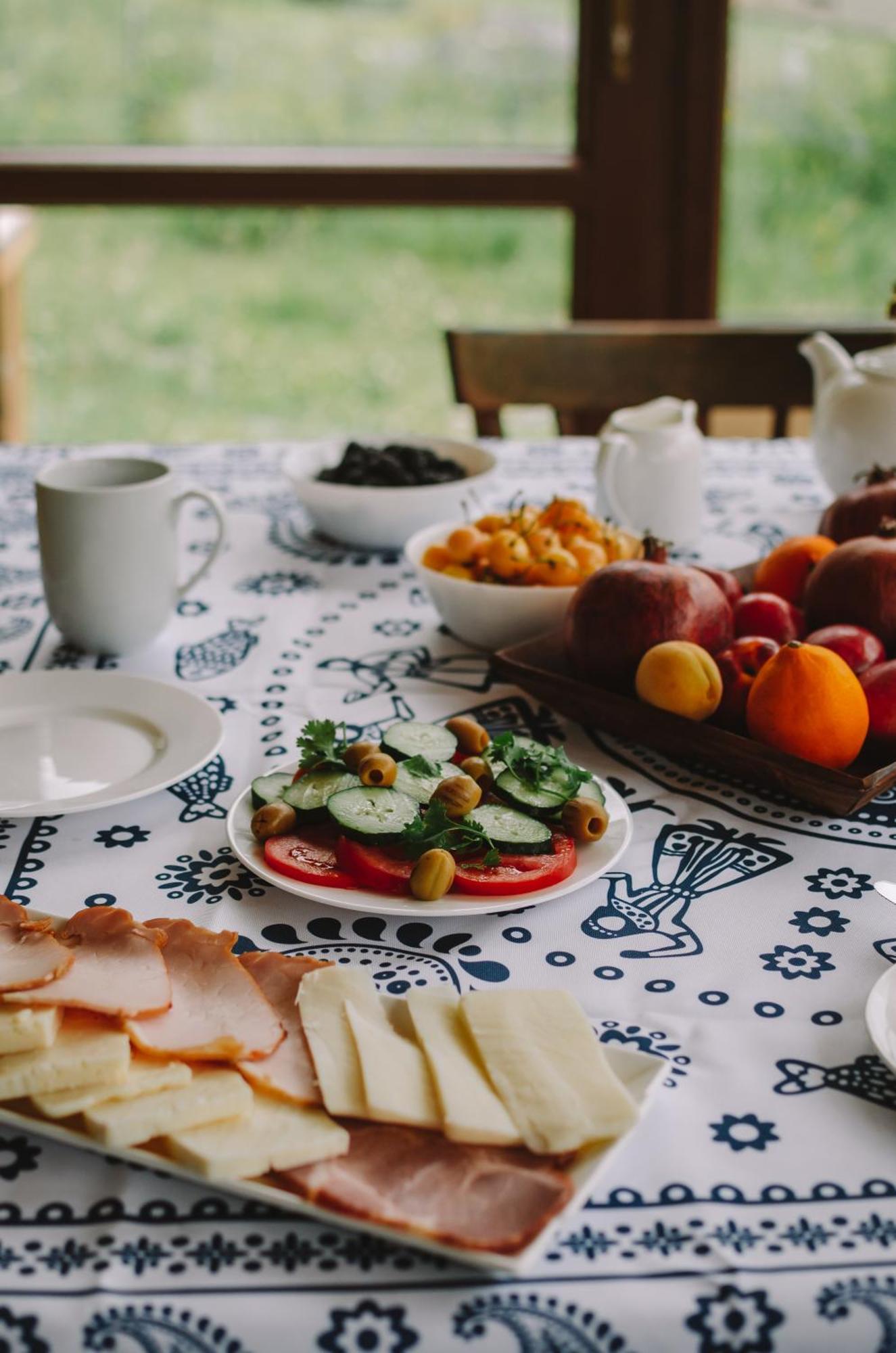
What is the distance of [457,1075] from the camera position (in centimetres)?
60

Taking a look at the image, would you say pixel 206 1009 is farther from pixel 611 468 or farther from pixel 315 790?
pixel 611 468

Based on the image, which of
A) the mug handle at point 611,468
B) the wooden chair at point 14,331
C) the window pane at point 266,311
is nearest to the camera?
the mug handle at point 611,468

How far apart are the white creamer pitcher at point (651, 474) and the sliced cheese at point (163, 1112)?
3.08ft

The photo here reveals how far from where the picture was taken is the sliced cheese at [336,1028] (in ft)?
1.94

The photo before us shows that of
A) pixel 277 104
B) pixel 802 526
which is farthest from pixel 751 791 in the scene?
pixel 277 104

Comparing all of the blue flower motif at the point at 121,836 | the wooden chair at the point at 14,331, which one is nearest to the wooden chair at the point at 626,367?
the blue flower motif at the point at 121,836

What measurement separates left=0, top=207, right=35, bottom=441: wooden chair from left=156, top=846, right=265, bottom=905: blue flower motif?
8.62 feet

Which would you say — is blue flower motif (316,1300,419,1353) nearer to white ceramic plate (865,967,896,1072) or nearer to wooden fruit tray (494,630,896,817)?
white ceramic plate (865,967,896,1072)

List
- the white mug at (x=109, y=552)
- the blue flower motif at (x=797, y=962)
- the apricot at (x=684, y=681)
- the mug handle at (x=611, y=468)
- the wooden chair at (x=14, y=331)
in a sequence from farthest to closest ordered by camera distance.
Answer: the wooden chair at (x=14, y=331)
the mug handle at (x=611, y=468)
the white mug at (x=109, y=552)
the apricot at (x=684, y=681)
the blue flower motif at (x=797, y=962)

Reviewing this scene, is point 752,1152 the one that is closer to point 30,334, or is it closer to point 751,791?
point 751,791

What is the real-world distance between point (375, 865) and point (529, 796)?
4.6 inches

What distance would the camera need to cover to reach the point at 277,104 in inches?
115

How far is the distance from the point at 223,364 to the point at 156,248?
0.37 metres

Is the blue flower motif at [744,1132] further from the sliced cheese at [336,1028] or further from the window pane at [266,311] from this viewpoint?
the window pane at [266,311]
